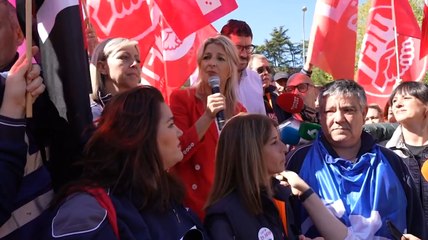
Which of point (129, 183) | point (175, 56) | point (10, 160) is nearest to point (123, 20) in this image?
point (175, 56)

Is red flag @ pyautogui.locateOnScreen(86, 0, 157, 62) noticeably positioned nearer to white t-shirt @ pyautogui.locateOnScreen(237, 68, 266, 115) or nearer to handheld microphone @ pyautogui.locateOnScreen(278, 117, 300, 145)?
white t-shirt @ pyautogui.locateOnScreen(237, 68, 266, 115)

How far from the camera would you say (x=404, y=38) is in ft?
21.9

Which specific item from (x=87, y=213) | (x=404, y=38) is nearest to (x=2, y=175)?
(x=87, y=213)

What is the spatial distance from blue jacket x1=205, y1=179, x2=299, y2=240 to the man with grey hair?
480mm

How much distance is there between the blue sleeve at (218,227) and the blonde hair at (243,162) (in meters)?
0.10

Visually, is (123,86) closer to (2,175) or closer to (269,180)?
(269,180)

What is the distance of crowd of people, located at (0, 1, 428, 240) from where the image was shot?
195 cm

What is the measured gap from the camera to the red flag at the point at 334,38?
5562 millimetres

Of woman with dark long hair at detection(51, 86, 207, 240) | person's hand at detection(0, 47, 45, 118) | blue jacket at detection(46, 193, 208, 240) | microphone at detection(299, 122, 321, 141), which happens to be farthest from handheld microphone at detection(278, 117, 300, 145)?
person's hand at detection(0, 47, 45, 118)

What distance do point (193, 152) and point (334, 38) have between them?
10.2 ft

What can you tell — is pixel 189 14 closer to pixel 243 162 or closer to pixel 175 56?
pixel 175 56

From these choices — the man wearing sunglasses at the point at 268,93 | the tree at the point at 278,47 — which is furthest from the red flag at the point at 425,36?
the tree at the point at 278,47

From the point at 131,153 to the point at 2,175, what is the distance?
1.63ft

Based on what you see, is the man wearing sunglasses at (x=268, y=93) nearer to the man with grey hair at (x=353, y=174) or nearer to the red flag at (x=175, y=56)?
the red flag at (x=175, y=56)
